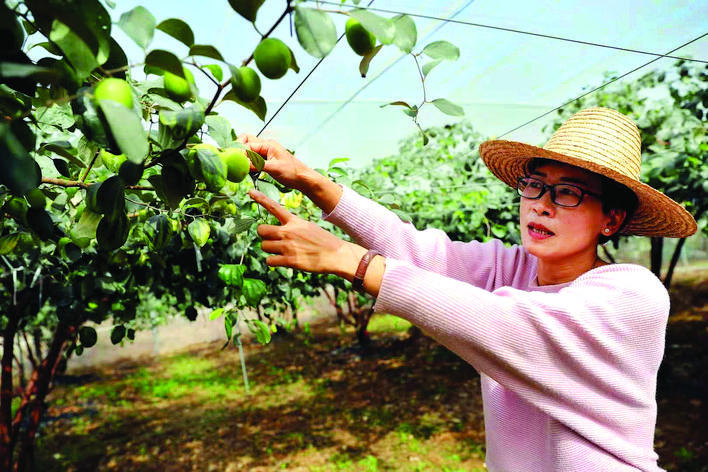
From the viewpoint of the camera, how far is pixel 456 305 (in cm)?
73

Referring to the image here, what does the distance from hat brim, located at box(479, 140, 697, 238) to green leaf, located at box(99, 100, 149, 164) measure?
0.84m

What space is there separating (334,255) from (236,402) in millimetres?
5625

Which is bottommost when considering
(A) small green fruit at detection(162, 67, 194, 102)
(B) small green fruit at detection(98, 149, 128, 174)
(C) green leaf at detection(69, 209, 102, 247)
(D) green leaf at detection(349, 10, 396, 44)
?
(C) green leaf at detection(69, 209, 102, 247)

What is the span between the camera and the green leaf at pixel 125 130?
347 millimetres

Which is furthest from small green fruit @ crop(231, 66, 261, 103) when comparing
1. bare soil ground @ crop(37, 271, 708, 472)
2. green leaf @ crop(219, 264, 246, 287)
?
bare soil ground @ crop(37, 271, 708, 472)

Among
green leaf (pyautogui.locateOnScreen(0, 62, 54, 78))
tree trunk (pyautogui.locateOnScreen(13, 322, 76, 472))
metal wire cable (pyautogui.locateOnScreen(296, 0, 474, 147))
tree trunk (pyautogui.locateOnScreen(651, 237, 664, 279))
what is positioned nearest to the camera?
green leaf (pyautogui.locateOnScreen(0, 62, 54, 78))

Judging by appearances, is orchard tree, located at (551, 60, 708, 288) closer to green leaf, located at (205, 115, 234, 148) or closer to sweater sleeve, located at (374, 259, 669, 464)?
sweater sleeve, located at (374, 259, 669, 464)

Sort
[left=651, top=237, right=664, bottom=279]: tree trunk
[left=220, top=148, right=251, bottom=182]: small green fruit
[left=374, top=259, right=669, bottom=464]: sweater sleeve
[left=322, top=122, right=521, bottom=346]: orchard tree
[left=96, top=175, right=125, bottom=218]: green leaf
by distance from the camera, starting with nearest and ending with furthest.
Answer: [left=96, top=175, right=125, bottom=218]: green leaf < [left=220, top=148, right=251, bottom=182]: small green fruit < [left=374, top=259, right=669, bottom=464]: sweater sleeve < [left=322, top=122, right=521, bottom=346]: orchard tree < [left=651, top=237, right=664, bottom=279]: tree trunk

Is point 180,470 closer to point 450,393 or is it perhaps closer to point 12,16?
point 450,393

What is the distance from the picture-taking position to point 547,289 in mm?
1003

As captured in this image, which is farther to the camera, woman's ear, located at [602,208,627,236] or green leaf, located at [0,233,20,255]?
woman's ear, located at [602,208,627,236]

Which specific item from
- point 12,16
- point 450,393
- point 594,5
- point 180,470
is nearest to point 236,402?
point 180,470

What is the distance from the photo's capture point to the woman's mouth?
96cm

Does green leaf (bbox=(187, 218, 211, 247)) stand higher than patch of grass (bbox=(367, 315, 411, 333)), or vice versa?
green leaf (bbox=(187, 218, 211, 247))
